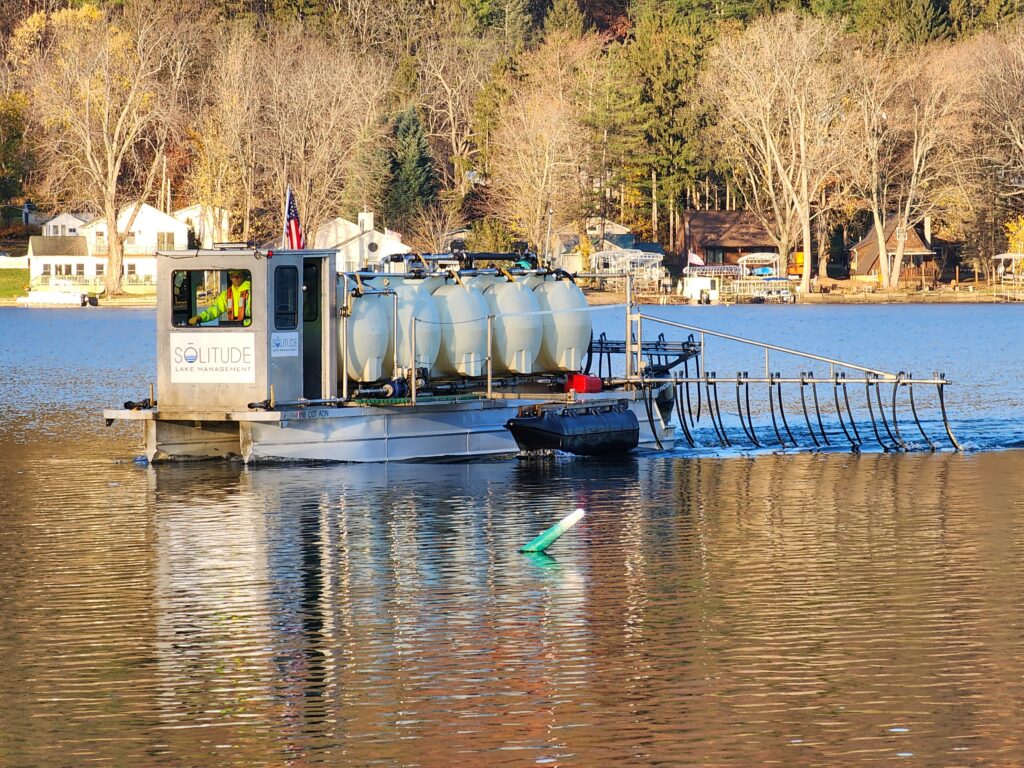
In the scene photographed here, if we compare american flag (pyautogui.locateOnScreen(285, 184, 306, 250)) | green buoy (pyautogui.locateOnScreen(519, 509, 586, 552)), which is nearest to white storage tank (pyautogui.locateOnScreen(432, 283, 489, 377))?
american flag (pyautogui.locateOnScreen(285, 184, 306, 250))

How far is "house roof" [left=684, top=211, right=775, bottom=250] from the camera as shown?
556 ft

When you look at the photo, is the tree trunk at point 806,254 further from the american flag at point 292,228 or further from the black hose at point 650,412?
the american flag at point 292,228

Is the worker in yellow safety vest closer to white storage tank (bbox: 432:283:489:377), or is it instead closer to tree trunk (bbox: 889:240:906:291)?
white storage tank (bbox: 432:283:489:377)

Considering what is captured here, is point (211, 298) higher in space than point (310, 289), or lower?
lower

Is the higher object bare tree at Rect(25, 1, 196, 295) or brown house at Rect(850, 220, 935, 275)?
bare tree at Rect(25, 1, 196, 295)

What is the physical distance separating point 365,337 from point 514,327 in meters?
4.52

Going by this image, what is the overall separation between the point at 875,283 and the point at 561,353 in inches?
4716

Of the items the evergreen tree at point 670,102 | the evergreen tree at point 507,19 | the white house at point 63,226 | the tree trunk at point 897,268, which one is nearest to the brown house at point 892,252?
the tree trunk at point 897,268

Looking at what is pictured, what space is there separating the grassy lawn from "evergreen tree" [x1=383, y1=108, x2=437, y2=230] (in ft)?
116

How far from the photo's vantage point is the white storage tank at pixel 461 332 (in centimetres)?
3984

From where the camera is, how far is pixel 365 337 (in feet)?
124

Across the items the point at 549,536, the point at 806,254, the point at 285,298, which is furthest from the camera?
the point at 806,254

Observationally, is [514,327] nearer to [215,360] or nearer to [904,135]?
[215,360]

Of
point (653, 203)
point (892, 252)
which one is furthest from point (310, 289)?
point (653, 203)
